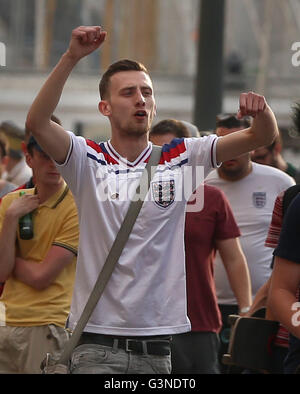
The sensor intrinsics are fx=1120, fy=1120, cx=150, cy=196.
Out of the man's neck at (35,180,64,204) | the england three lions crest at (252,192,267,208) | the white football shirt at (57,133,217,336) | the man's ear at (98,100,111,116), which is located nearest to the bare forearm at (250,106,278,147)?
the white football shirt at (57,133,217,336)

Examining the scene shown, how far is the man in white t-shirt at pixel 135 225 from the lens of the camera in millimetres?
4637

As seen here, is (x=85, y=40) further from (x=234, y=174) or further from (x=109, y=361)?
(x=234, y=174)

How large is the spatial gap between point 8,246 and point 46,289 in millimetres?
318

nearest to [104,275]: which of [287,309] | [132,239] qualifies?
[132,239]

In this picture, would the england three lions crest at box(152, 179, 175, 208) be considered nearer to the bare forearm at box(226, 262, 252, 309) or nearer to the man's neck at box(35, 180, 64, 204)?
the man's neck at box(35, 180, 64, 204)

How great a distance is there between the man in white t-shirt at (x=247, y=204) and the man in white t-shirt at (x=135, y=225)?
2838mm

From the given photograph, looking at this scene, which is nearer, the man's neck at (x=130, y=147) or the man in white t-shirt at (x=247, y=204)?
the man's neck at (x=130, y=147)

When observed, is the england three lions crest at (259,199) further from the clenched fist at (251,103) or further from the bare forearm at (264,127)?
A: the clenched fist at (251,103)

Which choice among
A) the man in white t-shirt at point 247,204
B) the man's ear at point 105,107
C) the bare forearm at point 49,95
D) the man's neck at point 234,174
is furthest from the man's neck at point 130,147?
the man's neck at point 234,174

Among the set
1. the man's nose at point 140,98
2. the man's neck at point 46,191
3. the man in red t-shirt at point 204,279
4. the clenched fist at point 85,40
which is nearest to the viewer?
the clenched fist at point 85,40

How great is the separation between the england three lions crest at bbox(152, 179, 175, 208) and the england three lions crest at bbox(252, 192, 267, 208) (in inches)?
126

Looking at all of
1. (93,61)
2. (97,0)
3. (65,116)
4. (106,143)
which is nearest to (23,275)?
(106,143)

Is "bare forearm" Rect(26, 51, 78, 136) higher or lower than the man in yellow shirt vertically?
higher

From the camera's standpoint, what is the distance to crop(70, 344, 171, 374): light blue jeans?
463 cm
